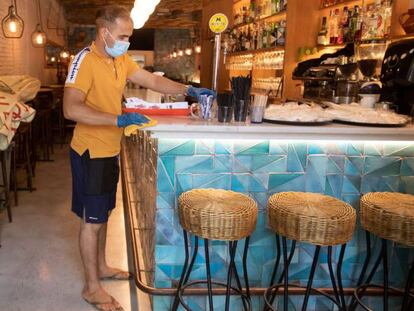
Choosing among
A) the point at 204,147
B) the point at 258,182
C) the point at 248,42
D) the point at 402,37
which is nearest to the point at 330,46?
the point at 402,37

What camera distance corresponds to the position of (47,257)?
320 cm

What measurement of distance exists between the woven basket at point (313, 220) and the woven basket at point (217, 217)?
0.13 m

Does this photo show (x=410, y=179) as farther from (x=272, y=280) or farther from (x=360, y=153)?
(x=272, y=280)

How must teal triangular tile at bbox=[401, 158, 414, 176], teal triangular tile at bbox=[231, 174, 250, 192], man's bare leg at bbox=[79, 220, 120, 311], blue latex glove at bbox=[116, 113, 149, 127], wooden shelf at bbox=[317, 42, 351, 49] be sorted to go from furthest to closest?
wooden shelf at bbox=[317, 42, 351, 49] < man's bare leg at bbox=[79, 220, 120, 311] < teal triangular tile at bbox=[401, 158, 414, 176] < teal triangular tile at bbox=[231, 174, 250, 192] < blue latex glove at bbox=[116, 113, 149, 127]

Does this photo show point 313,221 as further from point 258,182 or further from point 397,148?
point 397,148

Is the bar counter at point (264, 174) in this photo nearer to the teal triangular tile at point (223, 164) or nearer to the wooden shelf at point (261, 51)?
the teal triangular tile at point (223, 164)

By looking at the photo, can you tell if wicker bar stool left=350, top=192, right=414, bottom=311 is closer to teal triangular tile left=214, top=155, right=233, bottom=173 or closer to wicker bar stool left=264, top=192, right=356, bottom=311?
wicker bar stool left=264, top=192, right=356, bottom=311

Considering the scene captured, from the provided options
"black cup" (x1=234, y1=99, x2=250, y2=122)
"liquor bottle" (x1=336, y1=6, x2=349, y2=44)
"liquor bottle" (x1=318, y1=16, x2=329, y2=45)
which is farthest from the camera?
"liquor bottle" (x1=318, y1=16, x2=329, y2=45)

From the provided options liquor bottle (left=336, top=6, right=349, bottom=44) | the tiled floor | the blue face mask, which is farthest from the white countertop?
liquor bottle (left=336, top=6, right=349, bottom=44)

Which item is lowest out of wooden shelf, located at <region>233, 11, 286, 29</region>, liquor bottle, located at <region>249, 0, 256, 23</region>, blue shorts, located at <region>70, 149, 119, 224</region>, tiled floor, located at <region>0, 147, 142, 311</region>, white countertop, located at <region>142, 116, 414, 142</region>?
tiled floor, located at <region>0, 147, 142, 311</region>

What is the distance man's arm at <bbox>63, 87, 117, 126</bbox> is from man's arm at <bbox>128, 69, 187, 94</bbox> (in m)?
0.63

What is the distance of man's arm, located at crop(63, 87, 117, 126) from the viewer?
211 centimetres

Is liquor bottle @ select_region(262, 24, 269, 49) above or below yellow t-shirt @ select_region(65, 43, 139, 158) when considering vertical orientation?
above

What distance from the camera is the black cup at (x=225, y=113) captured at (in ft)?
7.07
